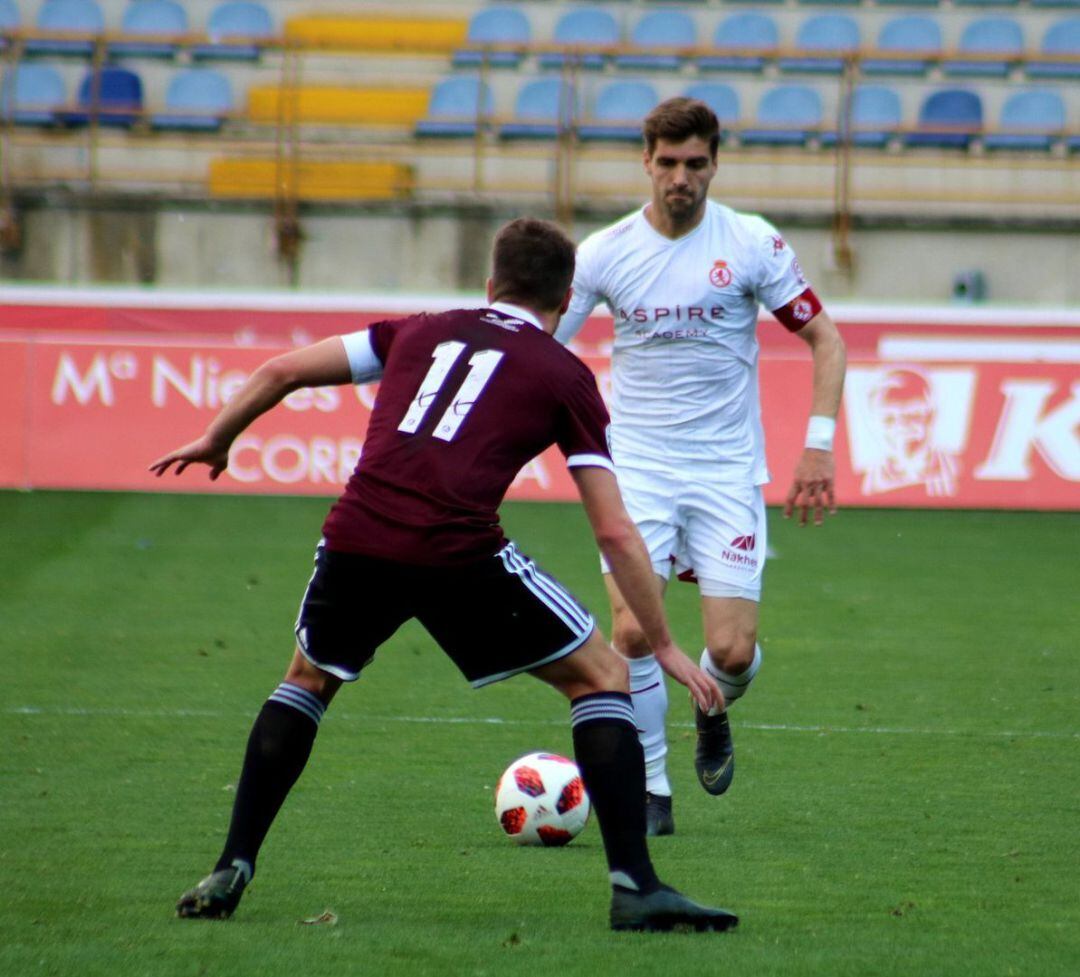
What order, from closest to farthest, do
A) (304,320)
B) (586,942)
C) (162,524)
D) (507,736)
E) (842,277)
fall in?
(586,942) → (507,736) → (162,524) → (304,320) → (842,277)

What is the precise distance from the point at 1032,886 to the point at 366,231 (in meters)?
15.3

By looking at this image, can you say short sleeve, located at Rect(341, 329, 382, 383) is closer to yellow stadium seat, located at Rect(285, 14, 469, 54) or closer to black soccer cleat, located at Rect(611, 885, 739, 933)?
black soccer cleat, located at Rect(611, 885, 739, 933)

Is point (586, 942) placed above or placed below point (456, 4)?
below

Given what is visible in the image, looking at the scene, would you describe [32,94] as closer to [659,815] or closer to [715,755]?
[715,755]

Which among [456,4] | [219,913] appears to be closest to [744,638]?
[219,913]

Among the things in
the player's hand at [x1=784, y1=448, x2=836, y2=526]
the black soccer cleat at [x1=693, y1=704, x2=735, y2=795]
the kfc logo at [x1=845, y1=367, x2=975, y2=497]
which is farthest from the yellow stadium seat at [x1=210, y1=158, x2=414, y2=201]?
→ the player's hand at [x1=784, y1=448, x2=836, y2=526]

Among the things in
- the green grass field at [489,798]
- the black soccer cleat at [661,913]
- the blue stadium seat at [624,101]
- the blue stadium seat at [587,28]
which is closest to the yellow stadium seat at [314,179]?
the blue stadium seat at [624,101]

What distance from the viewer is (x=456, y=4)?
2228 cm

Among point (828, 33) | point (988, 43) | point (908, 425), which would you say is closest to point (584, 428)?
point (908, 425)

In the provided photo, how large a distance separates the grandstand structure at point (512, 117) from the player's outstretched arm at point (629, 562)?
1501 cm

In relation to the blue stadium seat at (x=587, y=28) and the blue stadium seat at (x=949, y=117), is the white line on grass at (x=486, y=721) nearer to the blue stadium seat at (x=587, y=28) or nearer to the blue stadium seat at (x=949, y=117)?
the blue stadium seat at (x=949, y=117)

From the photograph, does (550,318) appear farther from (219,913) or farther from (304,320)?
(304,320)

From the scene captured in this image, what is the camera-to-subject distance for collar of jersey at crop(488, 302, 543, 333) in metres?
4.21

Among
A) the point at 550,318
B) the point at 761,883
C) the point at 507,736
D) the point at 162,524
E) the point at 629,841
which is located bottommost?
the point at 162,524
